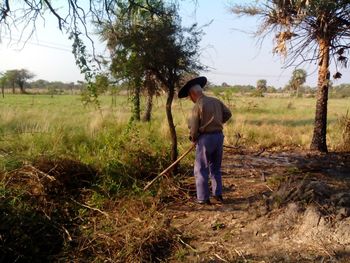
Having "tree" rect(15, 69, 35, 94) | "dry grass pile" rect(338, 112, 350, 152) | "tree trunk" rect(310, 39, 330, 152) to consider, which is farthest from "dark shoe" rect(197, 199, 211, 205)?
"tree" rect(15, 69, 35, 94)

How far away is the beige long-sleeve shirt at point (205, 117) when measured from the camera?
568 cm

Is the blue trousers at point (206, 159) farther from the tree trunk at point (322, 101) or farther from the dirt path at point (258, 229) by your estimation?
the tree trunk at point (322, 101)

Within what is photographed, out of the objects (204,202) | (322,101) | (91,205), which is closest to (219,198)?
(204,202)

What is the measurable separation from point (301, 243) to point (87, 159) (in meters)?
4.64

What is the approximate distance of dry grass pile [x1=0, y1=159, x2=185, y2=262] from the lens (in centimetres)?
480

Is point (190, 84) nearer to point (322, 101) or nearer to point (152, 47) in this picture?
point (152, 47)

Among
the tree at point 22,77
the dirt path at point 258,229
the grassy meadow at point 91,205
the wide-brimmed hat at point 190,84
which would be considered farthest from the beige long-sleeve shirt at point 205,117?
the tree at point 22,77

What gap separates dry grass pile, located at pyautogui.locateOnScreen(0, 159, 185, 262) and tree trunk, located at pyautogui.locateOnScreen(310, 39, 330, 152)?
5.47 metres

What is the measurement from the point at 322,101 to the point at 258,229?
620 cm

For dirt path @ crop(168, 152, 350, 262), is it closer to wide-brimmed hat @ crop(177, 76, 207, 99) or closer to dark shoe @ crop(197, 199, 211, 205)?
dark shoe @ crop(197, 199, 211, 205)

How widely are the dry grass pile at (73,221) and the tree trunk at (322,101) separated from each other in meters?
5.47

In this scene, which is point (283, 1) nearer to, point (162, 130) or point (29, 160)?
point (162, 130)

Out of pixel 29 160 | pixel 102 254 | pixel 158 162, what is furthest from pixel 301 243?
pixel 29 160

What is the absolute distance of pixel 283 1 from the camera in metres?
8.90
